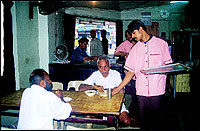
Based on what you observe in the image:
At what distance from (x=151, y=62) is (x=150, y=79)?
0.84 feet

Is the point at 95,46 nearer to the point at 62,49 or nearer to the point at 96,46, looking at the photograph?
the point at 96,46

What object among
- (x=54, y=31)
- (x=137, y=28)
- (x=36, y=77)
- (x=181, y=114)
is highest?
(x=54, y=31)

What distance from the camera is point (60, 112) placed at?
2.28m

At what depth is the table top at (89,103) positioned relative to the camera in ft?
7.99

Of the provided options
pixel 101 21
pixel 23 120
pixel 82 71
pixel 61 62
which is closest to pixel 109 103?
pixel 23 120

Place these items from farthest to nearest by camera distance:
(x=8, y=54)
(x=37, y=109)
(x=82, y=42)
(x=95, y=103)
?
(x=82, y=42) < (x=8, y=54) < (x=95, y=103) < (x=37, y=109)

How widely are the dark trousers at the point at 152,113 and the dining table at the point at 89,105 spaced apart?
1.25 ft

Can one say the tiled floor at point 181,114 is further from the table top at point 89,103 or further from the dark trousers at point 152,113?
the table top at point 89,103

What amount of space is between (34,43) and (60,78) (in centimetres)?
139

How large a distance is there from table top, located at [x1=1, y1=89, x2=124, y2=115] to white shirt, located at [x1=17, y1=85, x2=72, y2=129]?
35 cm

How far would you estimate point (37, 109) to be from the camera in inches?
83.4

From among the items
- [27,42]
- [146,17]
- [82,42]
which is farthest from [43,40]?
[146,17]

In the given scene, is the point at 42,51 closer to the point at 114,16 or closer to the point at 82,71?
the point at 82,71

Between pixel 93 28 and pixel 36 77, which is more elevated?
pixel 93 28
